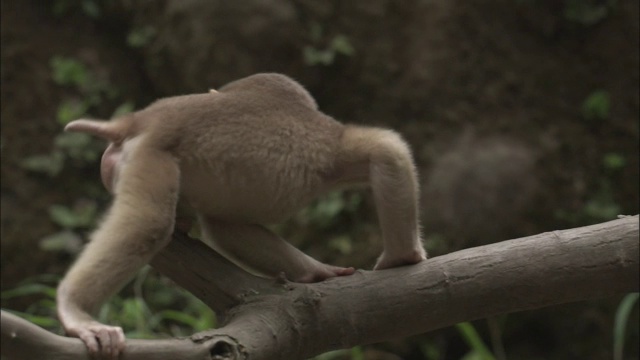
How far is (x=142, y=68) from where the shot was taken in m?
5.85

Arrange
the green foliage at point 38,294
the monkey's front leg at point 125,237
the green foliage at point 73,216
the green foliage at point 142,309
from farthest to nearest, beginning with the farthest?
1. the green foliage at point 73,216
2. the green foliage at point 38,294
3. the green foliage at point 142,309
4. the monkey's front leg at point 125,237

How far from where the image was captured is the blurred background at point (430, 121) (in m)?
5.05

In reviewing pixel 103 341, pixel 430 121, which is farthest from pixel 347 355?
pixel 103 341

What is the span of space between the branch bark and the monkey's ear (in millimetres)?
364

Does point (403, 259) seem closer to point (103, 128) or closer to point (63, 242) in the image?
point (103, 128)

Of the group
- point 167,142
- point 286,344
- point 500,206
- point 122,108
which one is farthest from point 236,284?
point 122,108

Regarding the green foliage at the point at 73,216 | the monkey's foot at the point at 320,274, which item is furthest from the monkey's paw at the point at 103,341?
the green foliage at the point at 73,216

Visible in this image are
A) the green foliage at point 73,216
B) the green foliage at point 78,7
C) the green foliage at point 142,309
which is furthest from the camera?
the green foliage at point 78,7

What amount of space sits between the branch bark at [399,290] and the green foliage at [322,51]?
274cm

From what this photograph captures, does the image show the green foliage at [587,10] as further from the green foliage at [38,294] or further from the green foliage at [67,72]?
the green foliage at [38,294]

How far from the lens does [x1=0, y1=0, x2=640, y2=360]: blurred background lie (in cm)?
505

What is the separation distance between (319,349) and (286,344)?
0.18 meters

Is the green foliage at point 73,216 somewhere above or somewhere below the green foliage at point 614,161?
below

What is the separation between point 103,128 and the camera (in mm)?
2748
